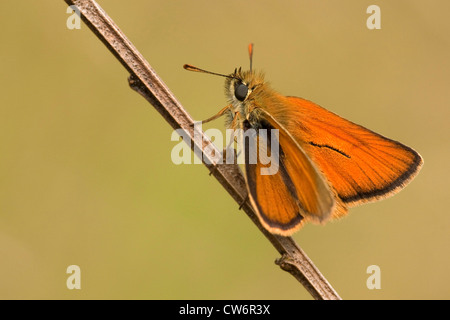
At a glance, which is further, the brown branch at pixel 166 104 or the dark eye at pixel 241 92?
the dark eye at pixel 241 92

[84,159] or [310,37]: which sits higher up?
[310,37]

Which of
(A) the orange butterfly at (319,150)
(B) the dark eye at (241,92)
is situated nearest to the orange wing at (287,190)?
(A) the orange butterfly at (319,150)

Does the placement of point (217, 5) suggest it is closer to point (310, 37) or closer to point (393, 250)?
point (310, 37)

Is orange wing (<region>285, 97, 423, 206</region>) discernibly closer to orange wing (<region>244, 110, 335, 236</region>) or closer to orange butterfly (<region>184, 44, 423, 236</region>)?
orange butterfly (<region>184, 44, 423, 236</region>)

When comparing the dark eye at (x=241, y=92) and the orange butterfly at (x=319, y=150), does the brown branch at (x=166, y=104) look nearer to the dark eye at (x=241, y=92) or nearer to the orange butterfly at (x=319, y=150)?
the orange butterfly at (x=319, y=150)

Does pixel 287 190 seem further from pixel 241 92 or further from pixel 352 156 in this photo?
pixel 241 92

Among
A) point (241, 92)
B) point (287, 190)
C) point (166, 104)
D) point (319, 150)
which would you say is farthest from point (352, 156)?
point (166, 104)

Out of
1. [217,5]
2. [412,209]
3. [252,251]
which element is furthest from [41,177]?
[412,209]
